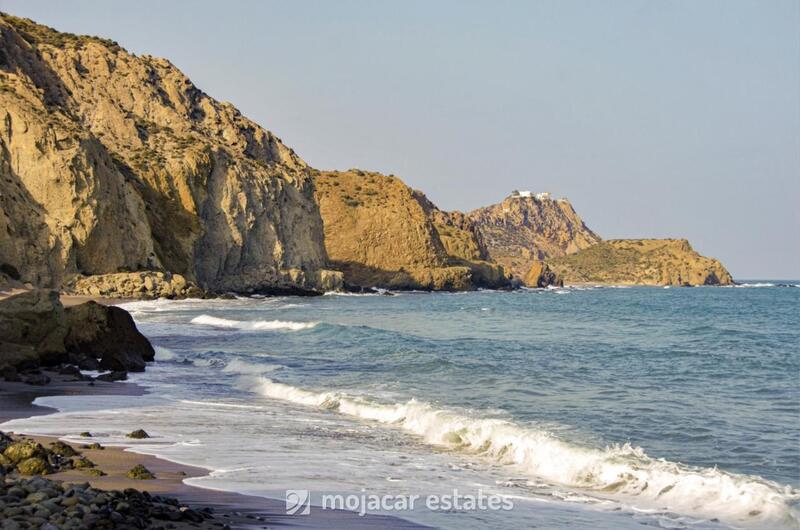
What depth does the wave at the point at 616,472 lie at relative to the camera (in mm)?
9016

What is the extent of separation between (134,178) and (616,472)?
64852 millimetres

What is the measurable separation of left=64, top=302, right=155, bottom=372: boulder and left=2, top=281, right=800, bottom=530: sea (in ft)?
2.33

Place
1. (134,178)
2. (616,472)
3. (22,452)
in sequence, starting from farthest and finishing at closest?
1. (134,178)
2. (616,472)
3. (22,452)

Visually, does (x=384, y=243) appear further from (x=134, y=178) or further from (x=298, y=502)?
(x=298, y=502)

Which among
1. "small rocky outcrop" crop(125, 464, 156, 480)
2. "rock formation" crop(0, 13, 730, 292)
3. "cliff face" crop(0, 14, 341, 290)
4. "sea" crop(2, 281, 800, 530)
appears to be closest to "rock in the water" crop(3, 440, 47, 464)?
"small rocky outcrop" crop(125, 464, 156, 480)

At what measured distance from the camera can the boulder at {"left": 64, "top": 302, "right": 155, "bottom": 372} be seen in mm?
20531

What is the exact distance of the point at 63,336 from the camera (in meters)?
20.0

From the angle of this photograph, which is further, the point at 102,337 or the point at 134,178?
the point at 134,178

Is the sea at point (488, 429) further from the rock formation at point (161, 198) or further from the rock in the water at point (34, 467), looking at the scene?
the rock formation at point (161, 198)

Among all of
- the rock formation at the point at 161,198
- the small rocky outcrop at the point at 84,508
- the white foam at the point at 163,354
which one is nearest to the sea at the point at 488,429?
the white foam at the point at 163,354

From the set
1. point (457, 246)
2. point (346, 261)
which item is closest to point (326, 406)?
point (346, 261)

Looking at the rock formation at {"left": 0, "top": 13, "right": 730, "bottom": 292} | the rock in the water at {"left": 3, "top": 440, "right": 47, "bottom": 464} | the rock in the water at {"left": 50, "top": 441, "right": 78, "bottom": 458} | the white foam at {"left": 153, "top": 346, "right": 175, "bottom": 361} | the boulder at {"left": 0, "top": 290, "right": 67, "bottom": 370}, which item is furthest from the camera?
the rock formation at {"left": 0, "top": 13, "right": 730, "bottom": 292}

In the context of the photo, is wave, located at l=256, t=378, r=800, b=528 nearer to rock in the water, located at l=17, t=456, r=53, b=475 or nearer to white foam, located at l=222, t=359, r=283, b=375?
rock in the water, located at l=17, t=456, r=53, b=475

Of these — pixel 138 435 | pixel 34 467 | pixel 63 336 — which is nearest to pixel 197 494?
pixel 34 467
